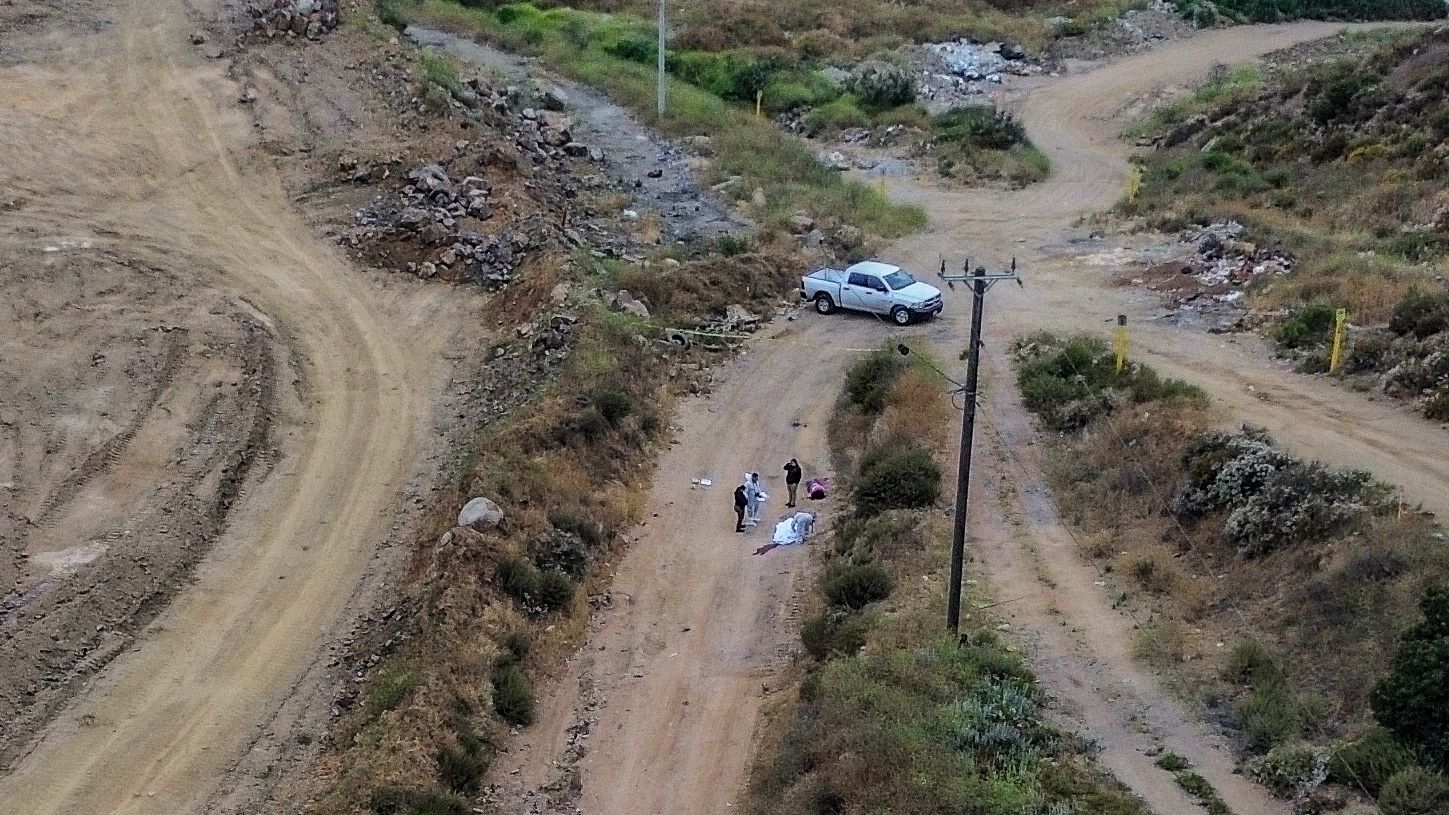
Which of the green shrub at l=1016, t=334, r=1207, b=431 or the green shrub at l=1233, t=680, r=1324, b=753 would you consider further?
the green shrub at l=1016, t=334, r=1207, b=431

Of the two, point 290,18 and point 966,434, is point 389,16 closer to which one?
point 290,18

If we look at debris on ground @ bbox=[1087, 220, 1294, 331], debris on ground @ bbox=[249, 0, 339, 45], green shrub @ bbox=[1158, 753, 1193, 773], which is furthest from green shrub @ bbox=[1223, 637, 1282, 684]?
debris on ground @ bbox=[249, 0, 339, 45]

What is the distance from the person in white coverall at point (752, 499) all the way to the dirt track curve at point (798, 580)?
0.45m

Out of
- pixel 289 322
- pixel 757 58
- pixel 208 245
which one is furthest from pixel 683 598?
pixel 757 58

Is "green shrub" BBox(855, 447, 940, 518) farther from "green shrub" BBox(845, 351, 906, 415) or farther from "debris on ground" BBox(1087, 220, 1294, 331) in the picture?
"debris on ground" BBox(1087, 220, 1294, 331)

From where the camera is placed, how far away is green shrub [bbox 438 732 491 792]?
19734mm

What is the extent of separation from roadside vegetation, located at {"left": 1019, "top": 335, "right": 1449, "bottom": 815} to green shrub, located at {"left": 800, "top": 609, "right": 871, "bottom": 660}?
4.19 m

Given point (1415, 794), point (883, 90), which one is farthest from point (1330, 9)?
point (1415, 794)

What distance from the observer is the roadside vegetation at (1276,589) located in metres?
16.0

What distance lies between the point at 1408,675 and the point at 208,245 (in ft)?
102

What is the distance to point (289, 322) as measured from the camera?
34.1 metres

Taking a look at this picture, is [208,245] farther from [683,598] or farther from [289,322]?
[683,598]

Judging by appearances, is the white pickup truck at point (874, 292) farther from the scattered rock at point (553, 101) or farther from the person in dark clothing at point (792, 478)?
the scattered rock at point (553, 101)

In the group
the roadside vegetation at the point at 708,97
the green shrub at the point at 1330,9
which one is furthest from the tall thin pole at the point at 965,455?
the green shrub at the point at 1330,9
